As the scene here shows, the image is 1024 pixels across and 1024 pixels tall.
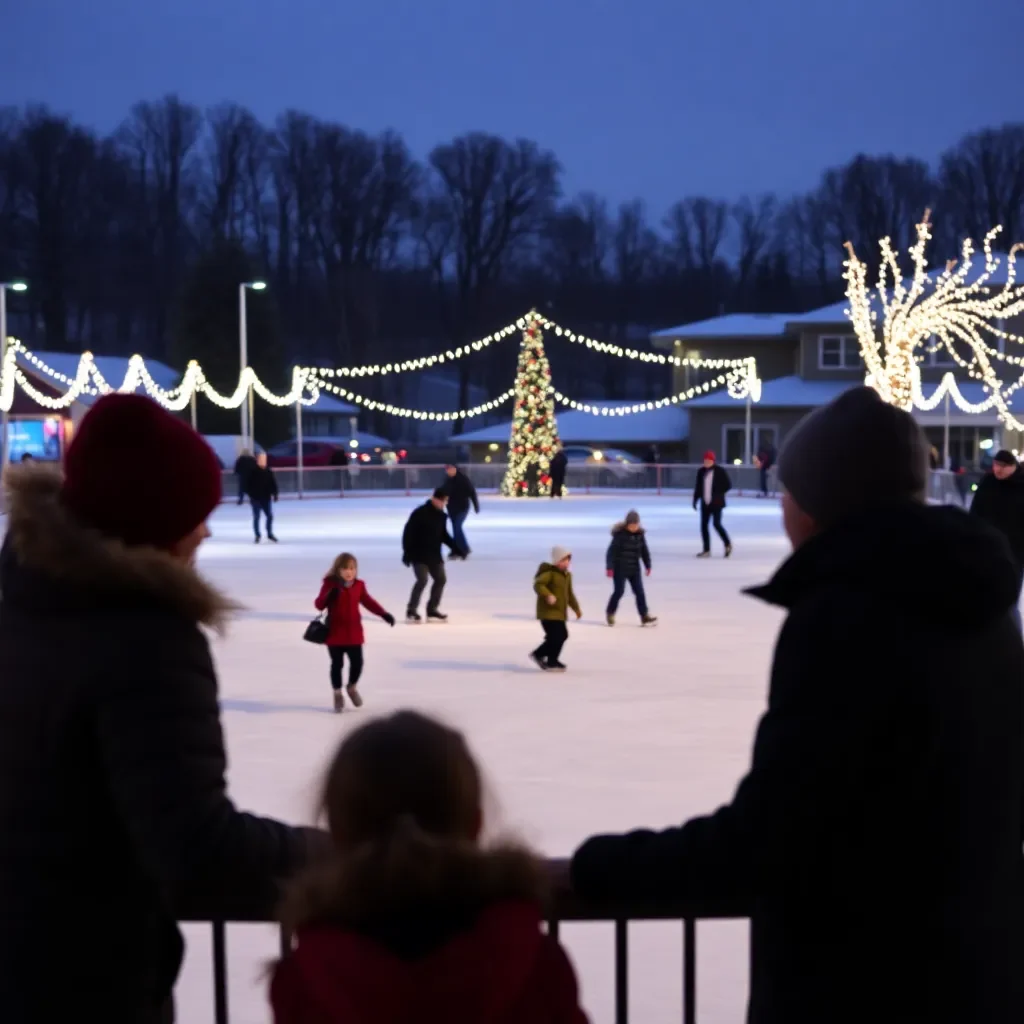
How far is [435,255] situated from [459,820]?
69.5m

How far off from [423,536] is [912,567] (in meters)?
11.5

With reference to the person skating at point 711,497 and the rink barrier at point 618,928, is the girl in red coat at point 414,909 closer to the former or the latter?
the rink barrier at point 618,928

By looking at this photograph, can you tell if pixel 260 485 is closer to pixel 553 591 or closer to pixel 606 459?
pixel 553 591

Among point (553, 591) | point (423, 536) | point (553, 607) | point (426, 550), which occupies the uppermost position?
point (423, 536)

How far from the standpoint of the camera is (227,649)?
38.3 feet

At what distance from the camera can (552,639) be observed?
417 inches

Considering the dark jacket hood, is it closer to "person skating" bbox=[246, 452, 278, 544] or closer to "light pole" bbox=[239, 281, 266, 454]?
"person skating" bbox=[246, 452, 278, 544]

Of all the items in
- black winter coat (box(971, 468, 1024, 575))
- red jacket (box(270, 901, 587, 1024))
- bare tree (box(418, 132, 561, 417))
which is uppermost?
bare tree (box(418, 132, 561, 417))

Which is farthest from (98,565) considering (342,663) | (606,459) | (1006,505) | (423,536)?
(606,459)

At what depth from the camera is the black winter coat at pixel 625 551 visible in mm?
12836

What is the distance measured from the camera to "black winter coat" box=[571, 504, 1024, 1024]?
69.7 inches

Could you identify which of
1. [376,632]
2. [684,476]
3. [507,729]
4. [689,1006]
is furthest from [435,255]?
[689,1006]

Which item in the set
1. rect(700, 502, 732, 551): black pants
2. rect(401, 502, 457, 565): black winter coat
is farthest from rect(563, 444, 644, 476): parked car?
rect(401, 502, 457, 565): black winter coat

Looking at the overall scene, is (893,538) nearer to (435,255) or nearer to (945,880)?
(945,880)
